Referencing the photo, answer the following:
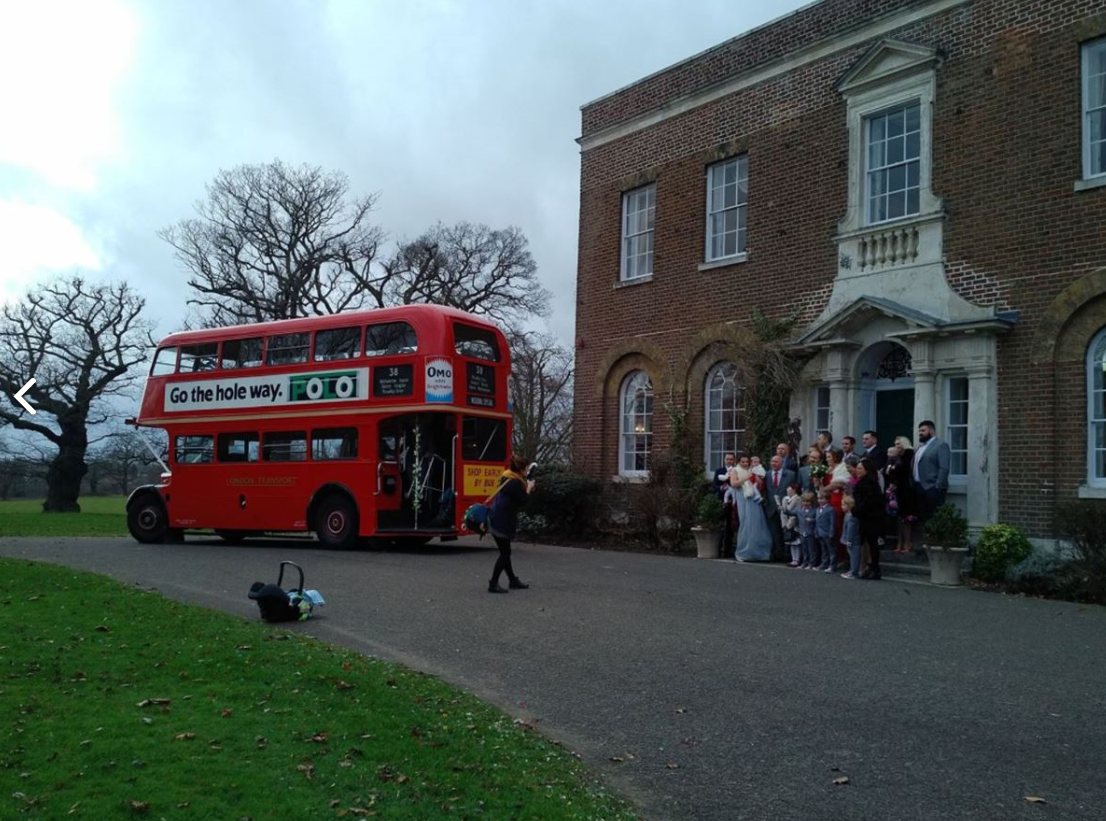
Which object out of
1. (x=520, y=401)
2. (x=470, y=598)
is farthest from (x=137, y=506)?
(x=520, y=401)

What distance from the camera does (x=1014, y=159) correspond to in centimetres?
1498

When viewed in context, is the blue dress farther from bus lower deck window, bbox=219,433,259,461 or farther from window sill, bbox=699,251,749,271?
bus lower deck window, bbox=219,433,259,461

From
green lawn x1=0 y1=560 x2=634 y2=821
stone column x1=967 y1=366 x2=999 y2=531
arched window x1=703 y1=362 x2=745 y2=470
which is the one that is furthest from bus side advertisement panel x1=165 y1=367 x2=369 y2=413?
stone column x1=967 y1=366 x2=999 y2=531

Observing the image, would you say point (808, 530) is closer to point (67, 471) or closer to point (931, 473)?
point (931, 473)

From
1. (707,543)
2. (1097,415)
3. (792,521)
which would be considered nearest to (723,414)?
(707,543)

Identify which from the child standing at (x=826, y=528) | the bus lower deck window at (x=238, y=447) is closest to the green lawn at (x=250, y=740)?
the child standing at (x=826, y=528)

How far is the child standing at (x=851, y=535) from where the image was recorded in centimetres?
1386

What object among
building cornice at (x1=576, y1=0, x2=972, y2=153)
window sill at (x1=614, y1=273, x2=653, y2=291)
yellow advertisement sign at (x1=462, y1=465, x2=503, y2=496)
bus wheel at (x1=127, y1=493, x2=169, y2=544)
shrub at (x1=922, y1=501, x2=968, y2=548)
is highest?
building cornice at (x1=576, y1=0, x2=972, y2=153)

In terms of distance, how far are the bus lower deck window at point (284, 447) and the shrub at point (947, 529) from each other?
1077 cm

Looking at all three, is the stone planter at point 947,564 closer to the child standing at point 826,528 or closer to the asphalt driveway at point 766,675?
the asphalt driveway at point 766,675

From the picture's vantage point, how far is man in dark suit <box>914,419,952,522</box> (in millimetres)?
14461

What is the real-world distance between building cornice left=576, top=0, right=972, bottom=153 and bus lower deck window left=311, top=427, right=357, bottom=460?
29.3ft

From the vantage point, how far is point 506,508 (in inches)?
478

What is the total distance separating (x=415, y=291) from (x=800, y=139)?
36.1 meters
